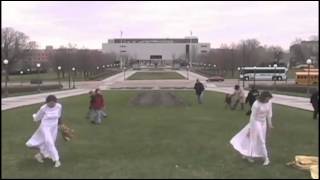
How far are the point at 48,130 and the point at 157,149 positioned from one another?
3090 millimetres

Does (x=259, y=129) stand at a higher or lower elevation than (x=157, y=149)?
higher

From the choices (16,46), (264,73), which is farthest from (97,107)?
(16,46)

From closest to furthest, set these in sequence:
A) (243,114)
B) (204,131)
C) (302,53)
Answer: (204,131), (243,114), (302,53)

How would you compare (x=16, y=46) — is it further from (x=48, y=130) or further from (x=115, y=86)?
(x=48, y=130)

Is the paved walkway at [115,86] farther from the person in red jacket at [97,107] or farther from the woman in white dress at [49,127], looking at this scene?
the woman in white dress at [49,127]

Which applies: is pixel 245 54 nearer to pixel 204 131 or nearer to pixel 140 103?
pixel 140 103

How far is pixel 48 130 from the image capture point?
10977 millimetres

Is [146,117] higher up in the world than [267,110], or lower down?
lower down

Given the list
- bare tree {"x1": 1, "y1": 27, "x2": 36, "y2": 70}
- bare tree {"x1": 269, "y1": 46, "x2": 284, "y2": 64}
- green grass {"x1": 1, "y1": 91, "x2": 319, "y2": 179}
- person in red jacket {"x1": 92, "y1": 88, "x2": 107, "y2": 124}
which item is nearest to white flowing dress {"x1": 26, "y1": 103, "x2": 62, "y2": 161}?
green grass {"x1": 1, "y1": 91, "x2": 319, "y2": 179}

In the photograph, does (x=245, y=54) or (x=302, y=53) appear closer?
(x=245, y=54)

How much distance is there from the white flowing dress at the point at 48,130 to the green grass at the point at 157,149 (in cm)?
31

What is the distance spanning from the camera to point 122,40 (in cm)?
19825

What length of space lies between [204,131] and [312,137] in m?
3.21

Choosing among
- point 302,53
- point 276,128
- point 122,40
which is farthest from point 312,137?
point 122,40
